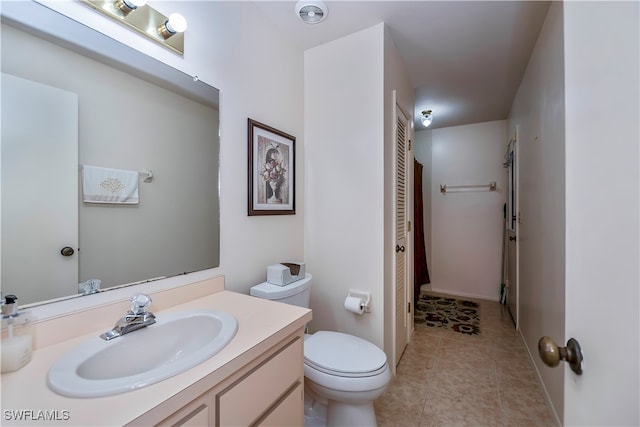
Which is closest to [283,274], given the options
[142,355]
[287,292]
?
[287,292]

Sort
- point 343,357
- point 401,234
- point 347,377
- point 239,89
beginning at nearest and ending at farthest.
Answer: point 347,377
point 343,357
point 239,89
point 401,234

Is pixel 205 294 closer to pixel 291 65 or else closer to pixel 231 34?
pixel 231 34

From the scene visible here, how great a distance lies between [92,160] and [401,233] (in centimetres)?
193

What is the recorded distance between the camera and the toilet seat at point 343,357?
1267 millimetres

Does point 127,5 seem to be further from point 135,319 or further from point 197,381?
point 197,381

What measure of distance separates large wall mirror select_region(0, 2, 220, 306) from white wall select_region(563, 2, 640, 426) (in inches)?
51.1

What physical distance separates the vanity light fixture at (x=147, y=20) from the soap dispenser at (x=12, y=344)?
3.16ft

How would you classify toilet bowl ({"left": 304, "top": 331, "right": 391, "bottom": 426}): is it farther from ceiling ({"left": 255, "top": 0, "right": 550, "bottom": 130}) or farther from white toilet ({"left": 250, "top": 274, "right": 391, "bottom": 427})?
ceiling ({"left": 255, "top": 0, "right": 550, "bottom": 130})

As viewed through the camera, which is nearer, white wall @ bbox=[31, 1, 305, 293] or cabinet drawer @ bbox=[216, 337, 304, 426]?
cabinet drawer @ bbox=[216, 337, 304, 426]

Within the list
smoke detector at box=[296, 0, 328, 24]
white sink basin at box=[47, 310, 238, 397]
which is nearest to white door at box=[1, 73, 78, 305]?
white sink basin at box=[47, 310, 238, 397]

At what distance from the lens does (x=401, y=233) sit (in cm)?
219

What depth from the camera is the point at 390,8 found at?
161 cm

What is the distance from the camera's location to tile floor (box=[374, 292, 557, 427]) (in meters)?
1.57

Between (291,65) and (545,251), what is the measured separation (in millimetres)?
2038
